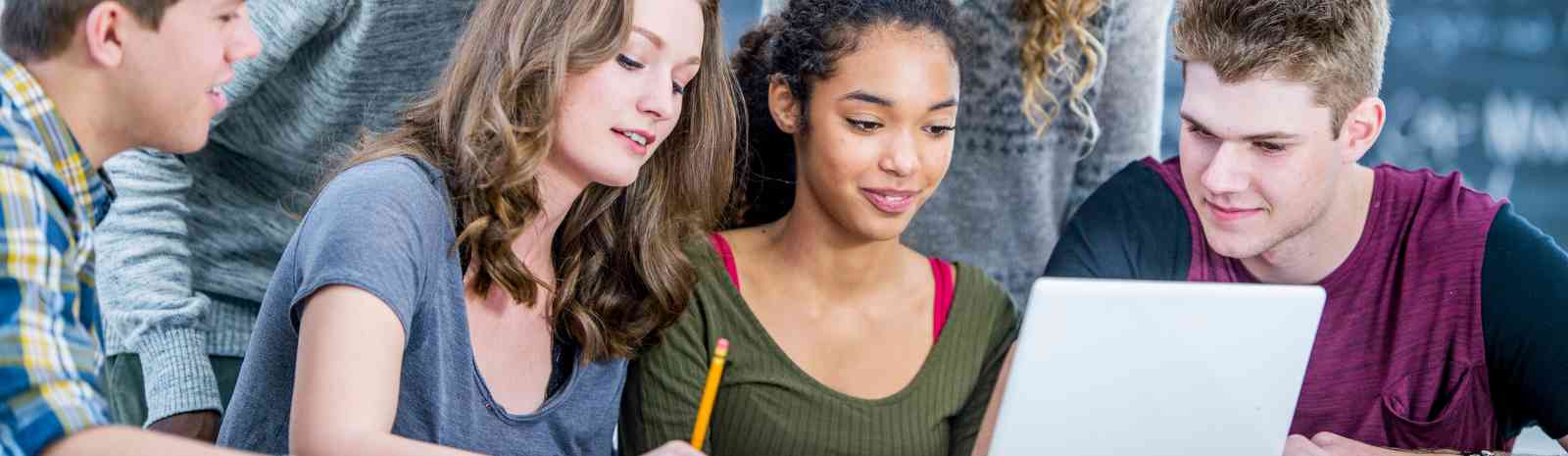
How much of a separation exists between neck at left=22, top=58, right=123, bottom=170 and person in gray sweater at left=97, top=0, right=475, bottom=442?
0.43m

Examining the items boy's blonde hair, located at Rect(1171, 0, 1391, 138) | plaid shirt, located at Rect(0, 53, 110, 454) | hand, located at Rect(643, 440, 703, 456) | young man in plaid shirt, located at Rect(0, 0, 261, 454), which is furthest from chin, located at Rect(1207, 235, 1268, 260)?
plaid shirt, located at Rect(0, 53, 110, 454)

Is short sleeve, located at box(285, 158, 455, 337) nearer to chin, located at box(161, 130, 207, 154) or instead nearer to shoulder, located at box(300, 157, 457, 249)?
shoulder, located at box(300, 157, 457, 249)

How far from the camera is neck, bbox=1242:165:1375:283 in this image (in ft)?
4.75

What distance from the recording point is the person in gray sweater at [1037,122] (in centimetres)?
165

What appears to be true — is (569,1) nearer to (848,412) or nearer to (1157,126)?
(848,412)

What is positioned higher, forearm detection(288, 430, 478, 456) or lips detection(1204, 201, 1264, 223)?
lips detection(1204, 201, 1264, 223)

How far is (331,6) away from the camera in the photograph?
139cm

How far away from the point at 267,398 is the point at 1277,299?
0.79 m

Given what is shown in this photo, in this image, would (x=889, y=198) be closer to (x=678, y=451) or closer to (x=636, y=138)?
(x=636, y=138)

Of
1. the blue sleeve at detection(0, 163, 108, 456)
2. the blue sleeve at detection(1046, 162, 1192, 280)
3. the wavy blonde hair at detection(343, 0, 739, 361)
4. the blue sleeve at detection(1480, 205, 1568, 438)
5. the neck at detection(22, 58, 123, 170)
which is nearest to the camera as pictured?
the blue sleeve at detection(0, 163, 108, 456)

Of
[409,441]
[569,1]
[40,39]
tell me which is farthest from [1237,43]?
[40,39]

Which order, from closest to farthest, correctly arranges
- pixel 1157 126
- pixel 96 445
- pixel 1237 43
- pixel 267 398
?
pixel 96 445 → pixel 267 398 → pixel 1237 43 → pixel 1157 126

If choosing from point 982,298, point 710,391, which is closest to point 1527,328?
point 982,298

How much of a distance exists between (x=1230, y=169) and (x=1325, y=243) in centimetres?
15
